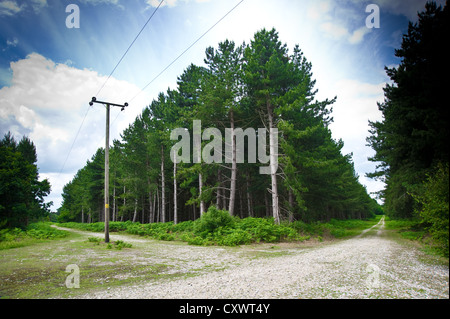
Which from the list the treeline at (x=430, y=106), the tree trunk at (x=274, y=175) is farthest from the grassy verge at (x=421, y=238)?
the tree trunk at (x=274, y=175)

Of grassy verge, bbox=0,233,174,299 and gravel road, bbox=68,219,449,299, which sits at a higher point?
gravel road, bbox=68,219,449,299

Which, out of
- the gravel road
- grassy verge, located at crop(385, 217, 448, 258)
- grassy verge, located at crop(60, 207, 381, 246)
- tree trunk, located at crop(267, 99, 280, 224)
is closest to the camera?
the gravel road

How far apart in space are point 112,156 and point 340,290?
36889 mm

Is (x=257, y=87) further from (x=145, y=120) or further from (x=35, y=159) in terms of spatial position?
(x=35, y=159)

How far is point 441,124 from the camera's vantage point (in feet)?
11.4

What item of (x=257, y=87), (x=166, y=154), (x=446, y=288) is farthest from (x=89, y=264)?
(x=166, y=154)

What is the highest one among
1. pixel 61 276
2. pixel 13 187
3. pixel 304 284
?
pixel 13 187

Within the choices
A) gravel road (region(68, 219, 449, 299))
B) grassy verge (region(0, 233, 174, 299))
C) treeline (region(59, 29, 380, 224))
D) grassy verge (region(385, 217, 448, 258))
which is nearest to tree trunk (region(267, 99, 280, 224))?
treeline (region(59, 29, 380, 224))

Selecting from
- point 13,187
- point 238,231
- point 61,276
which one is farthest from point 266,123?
point 13,187

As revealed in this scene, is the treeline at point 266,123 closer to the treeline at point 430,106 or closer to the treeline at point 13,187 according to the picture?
the treeline at point 430,106

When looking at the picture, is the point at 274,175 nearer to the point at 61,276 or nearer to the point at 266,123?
the point at 266,123

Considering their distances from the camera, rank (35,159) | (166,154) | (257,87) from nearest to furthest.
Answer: (257,87)
(166,154)
(35,159)

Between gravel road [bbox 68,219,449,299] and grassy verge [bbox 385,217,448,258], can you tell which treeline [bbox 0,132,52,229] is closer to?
gravel road [bbox 68,219,449,299]
